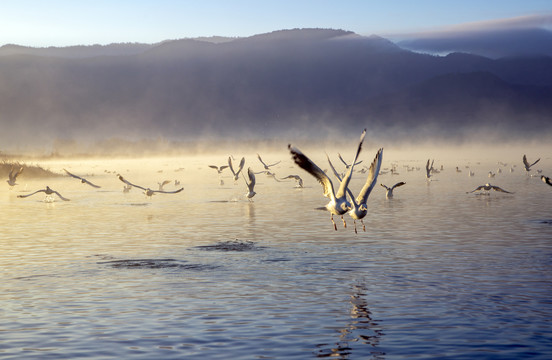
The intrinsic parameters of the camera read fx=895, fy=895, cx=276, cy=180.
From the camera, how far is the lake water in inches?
735

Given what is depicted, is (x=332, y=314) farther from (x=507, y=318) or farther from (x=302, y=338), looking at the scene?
→ (x=507, y=318)

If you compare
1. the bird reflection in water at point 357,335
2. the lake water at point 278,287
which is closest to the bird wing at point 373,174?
the lake water at point 278,287

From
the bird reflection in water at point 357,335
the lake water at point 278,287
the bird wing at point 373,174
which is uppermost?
the bird wing at point 373,174

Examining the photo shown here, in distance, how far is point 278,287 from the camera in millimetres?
24922

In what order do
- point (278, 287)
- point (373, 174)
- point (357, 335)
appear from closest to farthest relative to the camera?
point (357, 335), point (278, 287), point (373, 174)

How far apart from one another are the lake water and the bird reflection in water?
41 millimetres

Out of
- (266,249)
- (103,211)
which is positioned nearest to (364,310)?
(266,249)

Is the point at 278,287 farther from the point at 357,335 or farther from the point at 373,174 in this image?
the point at 357,335

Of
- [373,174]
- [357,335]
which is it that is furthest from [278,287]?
[357,335]

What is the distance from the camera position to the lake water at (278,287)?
1867 centimetres

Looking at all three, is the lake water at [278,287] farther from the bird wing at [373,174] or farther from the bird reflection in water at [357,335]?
the bird wing at [373,174]

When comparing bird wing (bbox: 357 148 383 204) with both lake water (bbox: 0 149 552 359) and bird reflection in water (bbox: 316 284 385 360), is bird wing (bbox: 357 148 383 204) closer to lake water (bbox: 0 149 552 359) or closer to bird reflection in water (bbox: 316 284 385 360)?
lake water (bbox: 0 149 552 359)

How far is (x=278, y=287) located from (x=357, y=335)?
585 cm

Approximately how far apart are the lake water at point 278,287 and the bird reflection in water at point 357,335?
41 mm
